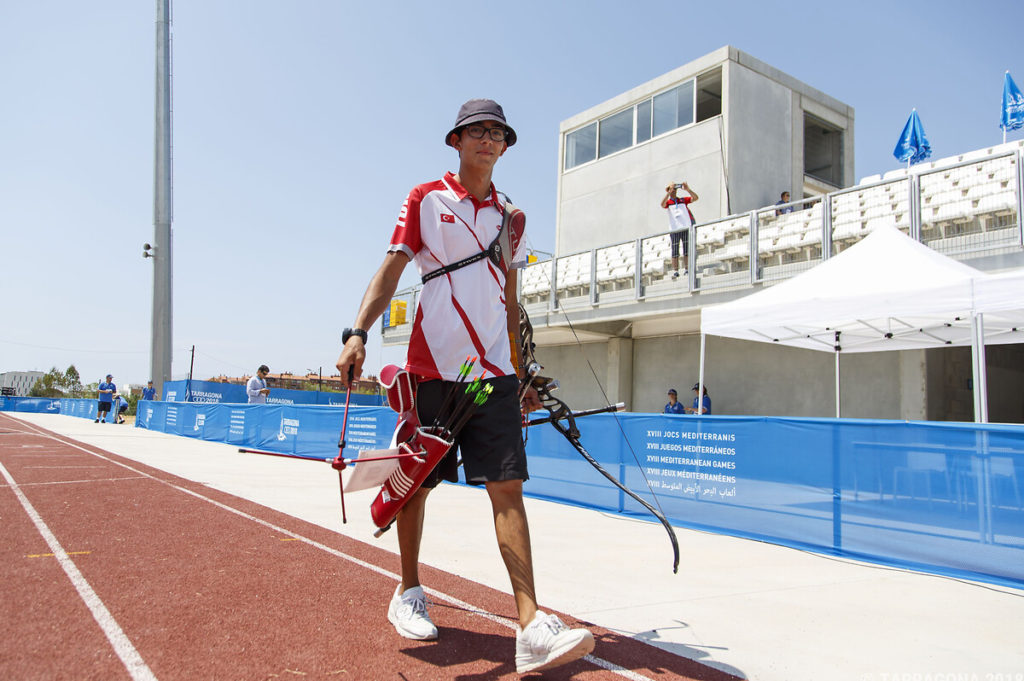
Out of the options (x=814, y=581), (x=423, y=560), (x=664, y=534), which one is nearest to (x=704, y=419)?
(x=664, y=534)

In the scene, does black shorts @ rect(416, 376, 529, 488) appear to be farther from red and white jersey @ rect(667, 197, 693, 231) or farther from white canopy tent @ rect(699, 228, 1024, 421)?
red and white jersey @ rect(667, 197, 693, 231)

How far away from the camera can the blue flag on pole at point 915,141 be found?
21.1 m

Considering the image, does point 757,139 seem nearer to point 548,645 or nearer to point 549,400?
point 549,400

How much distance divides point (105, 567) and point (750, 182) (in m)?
17.5

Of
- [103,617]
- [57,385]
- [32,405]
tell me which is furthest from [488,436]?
[57,385]

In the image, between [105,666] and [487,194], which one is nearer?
[105,666]

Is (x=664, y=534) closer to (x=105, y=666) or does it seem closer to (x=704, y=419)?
(x=704, y=419)

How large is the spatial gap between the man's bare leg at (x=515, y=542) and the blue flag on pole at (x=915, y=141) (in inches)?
904

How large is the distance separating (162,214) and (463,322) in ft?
97.6

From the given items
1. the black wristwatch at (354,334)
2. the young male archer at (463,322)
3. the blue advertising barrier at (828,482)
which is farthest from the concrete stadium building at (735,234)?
the black wristwatch at (354,334)

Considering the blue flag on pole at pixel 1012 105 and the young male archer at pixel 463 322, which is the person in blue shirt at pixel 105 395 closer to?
the young male archer at pixel 463 322

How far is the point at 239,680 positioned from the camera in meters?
2.52

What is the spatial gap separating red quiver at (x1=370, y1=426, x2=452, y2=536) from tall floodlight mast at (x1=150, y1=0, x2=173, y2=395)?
95.6 ft

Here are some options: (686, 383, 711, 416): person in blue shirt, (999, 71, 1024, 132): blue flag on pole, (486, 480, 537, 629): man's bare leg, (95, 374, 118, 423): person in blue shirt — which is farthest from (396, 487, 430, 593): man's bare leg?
(95, 374, 118, 423): person in blue shirt
